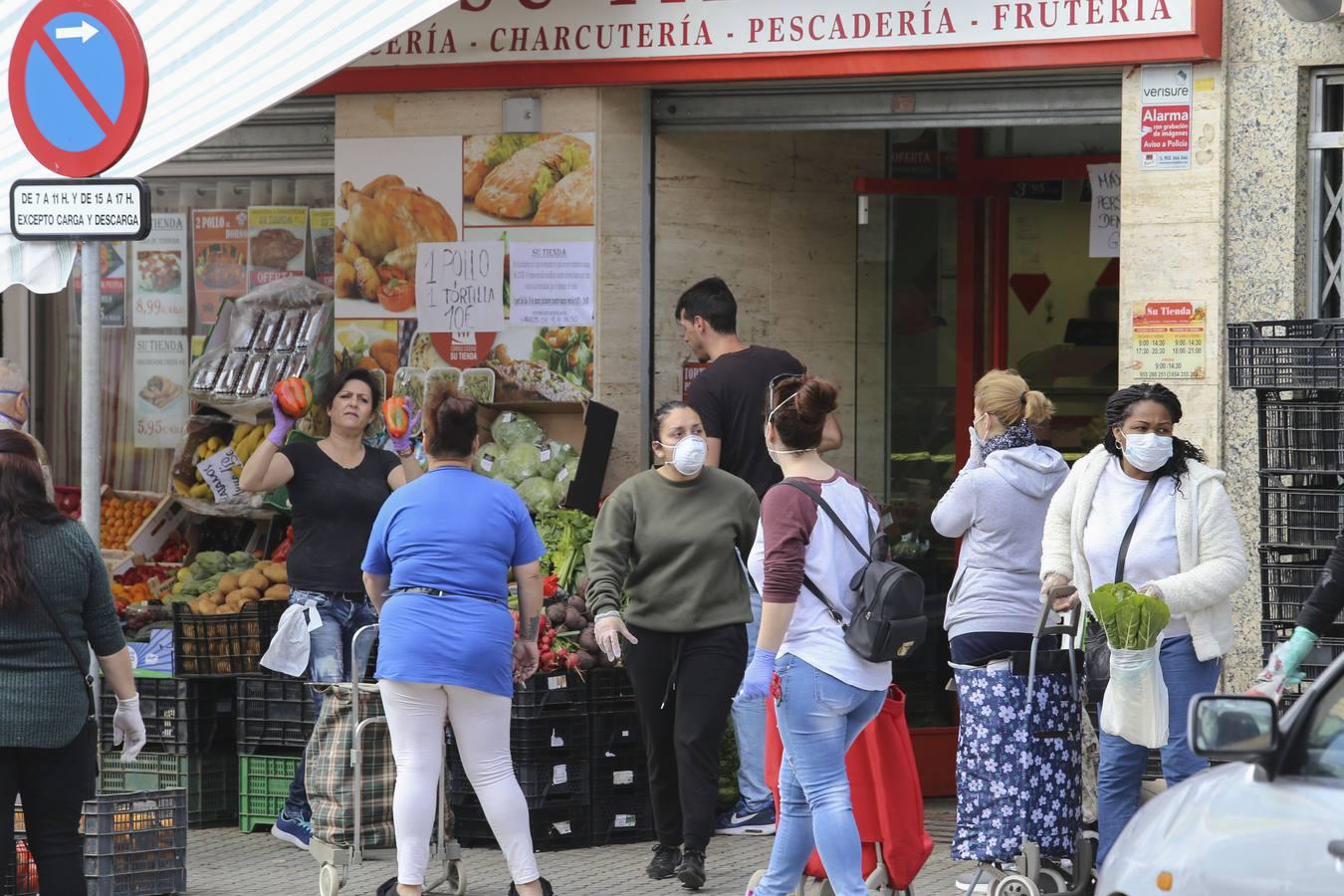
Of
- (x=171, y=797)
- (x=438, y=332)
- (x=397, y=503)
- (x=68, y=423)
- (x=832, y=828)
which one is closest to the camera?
(x=832, y=828)

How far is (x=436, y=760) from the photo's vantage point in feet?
23.2

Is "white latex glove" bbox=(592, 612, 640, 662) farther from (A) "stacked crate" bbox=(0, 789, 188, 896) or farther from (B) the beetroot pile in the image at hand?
(A) "stacked crate" bbox=(0, 789, 188, 896)

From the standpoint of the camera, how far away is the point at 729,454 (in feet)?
29.9

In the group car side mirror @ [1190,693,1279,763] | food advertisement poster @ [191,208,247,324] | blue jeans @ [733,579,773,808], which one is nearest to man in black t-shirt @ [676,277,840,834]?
blue jeans @ [733,579,773,808]

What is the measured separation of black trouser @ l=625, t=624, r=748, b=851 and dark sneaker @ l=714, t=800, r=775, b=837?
3.06 feet

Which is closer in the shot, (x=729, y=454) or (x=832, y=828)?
(x=832, y=828)

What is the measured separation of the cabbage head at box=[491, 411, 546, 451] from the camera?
9.95 meters

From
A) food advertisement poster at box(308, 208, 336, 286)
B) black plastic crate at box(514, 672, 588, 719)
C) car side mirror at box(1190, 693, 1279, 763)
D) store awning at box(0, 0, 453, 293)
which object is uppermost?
store awning at box(0, 0, 453, 293)

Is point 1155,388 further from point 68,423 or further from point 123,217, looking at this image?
point 68,423

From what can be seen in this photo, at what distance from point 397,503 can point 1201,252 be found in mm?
3636

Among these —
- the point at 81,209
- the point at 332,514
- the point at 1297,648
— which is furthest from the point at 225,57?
the point at 1297,648

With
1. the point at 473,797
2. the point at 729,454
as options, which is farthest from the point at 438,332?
the point at 473,797

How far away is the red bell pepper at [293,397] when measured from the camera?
352 inches

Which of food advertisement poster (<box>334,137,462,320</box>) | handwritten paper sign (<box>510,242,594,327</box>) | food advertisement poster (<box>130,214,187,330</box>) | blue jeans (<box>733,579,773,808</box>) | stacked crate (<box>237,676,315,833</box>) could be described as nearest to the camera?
blue jeans (<box>733,579,773,808</box>)
